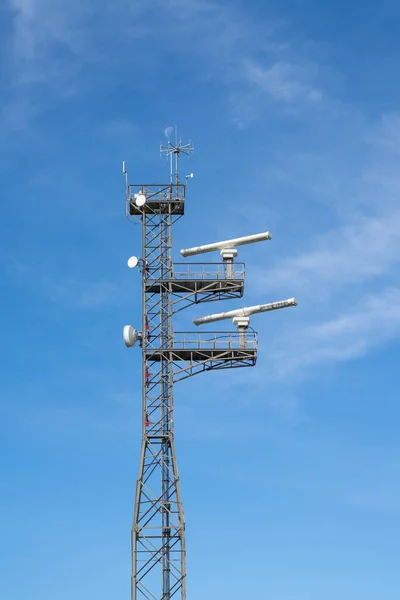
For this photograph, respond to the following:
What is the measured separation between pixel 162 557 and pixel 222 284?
20206 millimetres

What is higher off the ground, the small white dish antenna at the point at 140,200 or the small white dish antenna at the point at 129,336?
the small white dish antenna at the point at 140,200

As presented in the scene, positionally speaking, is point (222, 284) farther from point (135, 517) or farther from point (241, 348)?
point (135, 517)

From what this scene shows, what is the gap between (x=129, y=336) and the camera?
10488 centimetres

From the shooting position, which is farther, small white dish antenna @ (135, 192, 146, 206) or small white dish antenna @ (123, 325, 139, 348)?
small white dish antenna @ (135, 192, 146, 206)

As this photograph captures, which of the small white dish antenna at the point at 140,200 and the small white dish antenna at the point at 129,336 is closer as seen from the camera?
the small white dish antenna at the point at 129,336

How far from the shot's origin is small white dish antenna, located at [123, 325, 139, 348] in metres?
105

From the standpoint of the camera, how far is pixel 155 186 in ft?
359

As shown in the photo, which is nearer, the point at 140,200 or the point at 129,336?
the point at 129,336

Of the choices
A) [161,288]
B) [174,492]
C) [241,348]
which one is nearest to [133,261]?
[161,288]

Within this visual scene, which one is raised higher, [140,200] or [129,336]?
[140,200]

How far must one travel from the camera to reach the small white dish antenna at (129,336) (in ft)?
344

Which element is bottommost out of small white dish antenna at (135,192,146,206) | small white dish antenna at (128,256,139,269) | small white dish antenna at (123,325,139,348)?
small white dish antenna at (123,325,139,348)

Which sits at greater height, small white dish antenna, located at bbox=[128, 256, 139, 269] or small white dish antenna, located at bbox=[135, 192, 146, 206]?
small white dish antenna, located at bbox=[135, 192, 146, 206]

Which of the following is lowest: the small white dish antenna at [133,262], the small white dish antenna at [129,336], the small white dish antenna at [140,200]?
the small white dish antenna at [129,336]
